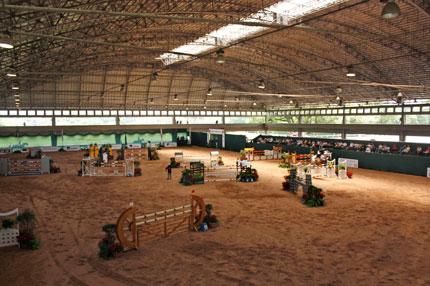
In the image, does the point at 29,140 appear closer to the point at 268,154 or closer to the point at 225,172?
the point at 268,154

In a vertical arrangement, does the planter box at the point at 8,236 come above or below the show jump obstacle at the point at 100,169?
below

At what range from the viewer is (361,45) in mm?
29969

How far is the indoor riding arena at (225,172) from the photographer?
378 inches

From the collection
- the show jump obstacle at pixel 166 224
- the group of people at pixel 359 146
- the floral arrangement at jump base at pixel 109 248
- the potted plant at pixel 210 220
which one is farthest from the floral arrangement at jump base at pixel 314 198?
the group of people at pixel 359 146

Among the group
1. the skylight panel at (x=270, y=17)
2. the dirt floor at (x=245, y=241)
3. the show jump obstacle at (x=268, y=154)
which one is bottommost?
the dirt floor at (x=245, y=241)

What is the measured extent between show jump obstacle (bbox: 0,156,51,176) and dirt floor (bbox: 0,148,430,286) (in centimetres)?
711

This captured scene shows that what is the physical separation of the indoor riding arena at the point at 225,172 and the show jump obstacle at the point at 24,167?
109 millimetres

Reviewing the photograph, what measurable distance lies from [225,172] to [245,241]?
14038mm

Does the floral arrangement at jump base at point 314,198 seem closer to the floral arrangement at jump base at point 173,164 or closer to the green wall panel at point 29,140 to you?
the floral arrangement at jump base at point 173,164

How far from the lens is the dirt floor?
28.8ft

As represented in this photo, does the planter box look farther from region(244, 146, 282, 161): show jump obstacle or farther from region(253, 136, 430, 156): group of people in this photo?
region(253, 136, 430, 156): group of people

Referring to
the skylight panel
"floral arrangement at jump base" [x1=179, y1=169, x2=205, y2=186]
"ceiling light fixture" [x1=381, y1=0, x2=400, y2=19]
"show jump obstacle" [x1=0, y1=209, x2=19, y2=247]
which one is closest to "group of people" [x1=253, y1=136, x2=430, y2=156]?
the skylight panel

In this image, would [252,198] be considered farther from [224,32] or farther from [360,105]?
[360,105]

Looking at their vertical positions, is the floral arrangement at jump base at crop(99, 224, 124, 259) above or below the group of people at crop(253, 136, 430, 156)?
below
